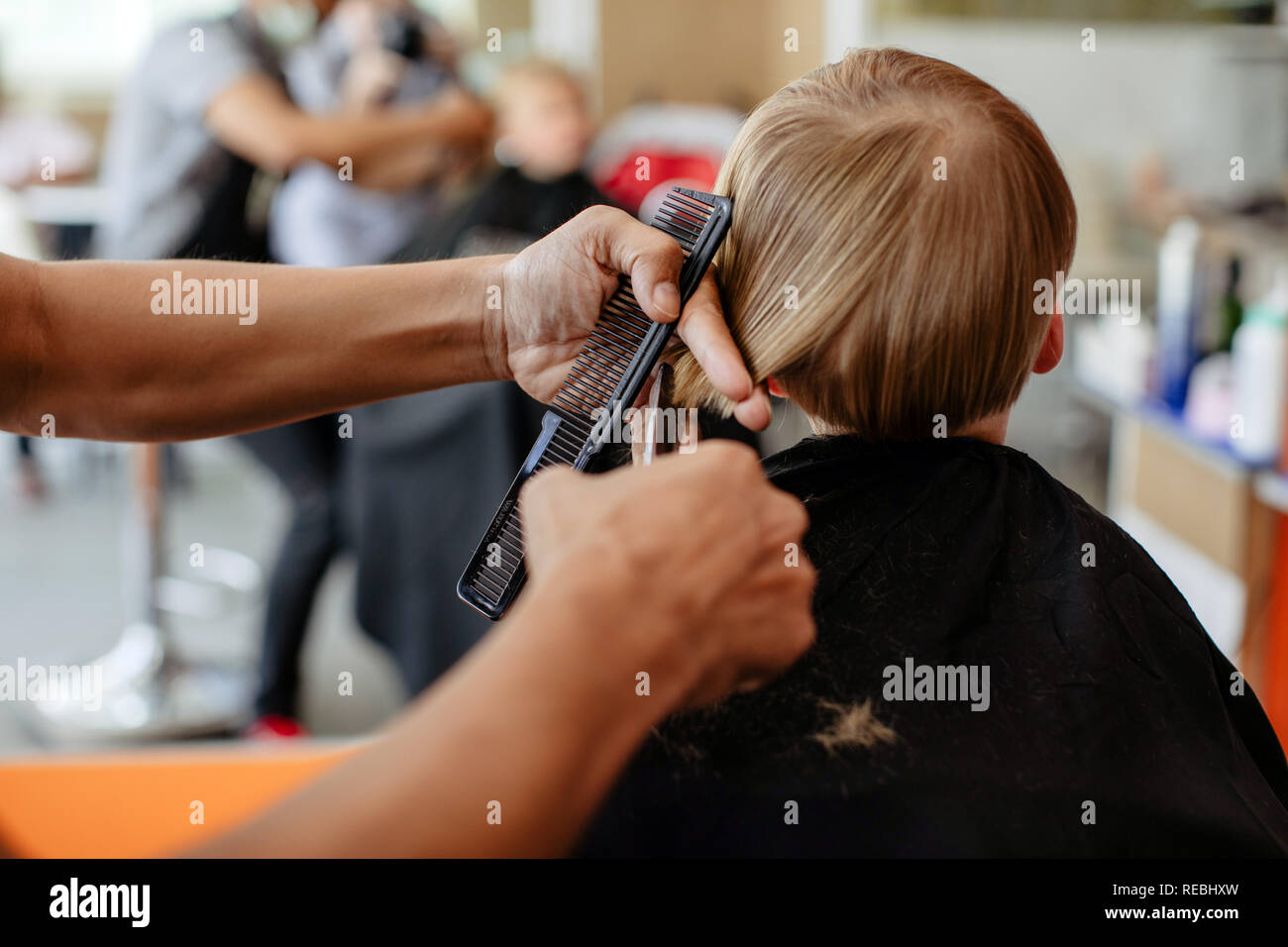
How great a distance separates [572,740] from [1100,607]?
536mm

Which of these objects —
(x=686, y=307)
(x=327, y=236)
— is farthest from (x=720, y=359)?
(x=327, y=236)

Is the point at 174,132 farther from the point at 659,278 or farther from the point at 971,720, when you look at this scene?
the point at 971,720

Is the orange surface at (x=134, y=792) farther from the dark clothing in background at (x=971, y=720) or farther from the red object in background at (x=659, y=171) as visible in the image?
the red object in background at (x=659, y=171)

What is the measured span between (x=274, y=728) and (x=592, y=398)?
5.91ft

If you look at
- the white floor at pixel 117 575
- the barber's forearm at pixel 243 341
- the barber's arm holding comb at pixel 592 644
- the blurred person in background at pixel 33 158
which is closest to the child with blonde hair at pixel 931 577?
the barber's arm holding comb at pixel 592 644

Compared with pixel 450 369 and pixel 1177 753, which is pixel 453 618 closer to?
pixel 450 369

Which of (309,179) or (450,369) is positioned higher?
(309,179)

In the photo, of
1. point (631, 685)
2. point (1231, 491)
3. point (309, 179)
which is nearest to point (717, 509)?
point (631, 685)

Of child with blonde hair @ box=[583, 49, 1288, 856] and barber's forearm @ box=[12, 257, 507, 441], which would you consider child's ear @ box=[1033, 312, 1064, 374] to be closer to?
child with blonde hair @ box=[583, 49, 1288, 856]

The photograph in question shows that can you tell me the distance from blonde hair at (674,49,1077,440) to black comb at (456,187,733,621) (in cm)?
7

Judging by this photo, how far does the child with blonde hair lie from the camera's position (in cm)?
74

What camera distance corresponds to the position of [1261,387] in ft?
5.81

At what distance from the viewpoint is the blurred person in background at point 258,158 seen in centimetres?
191
